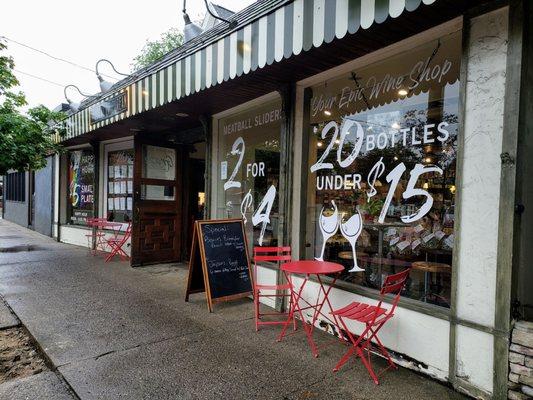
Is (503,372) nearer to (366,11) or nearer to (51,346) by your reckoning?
(366,11)

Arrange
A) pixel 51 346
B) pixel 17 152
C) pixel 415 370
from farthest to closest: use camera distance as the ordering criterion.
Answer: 1. pixel 17 152
2. pixel 51 346
3. pixel 415 370

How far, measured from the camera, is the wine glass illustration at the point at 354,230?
385 cm

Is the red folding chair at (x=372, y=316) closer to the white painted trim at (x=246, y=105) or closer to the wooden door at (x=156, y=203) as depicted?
the white painted trim at (x=246, y=105)

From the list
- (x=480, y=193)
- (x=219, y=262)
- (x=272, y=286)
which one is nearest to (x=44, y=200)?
(x=219, y=262)

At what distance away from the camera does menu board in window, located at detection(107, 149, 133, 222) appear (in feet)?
26.7

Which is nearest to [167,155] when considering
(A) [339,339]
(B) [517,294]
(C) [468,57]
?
(A) [339,339]

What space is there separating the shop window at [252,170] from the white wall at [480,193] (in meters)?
2.52

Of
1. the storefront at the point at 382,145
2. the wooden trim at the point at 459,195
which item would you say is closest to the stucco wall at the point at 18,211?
the storefront at the point at 382,145

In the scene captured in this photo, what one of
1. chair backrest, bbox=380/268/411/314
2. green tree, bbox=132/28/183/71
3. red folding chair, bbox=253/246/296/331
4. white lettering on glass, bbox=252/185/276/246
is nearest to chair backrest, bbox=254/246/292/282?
red folding chair, bbox=253/246/296/331

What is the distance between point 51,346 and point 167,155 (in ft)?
15.1

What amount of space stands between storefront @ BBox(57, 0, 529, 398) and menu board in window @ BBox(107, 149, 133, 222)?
2.21 metres

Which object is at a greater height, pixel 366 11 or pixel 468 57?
pixel 366 11

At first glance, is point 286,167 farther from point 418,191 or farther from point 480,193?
point 480,193

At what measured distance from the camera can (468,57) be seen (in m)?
2.66
